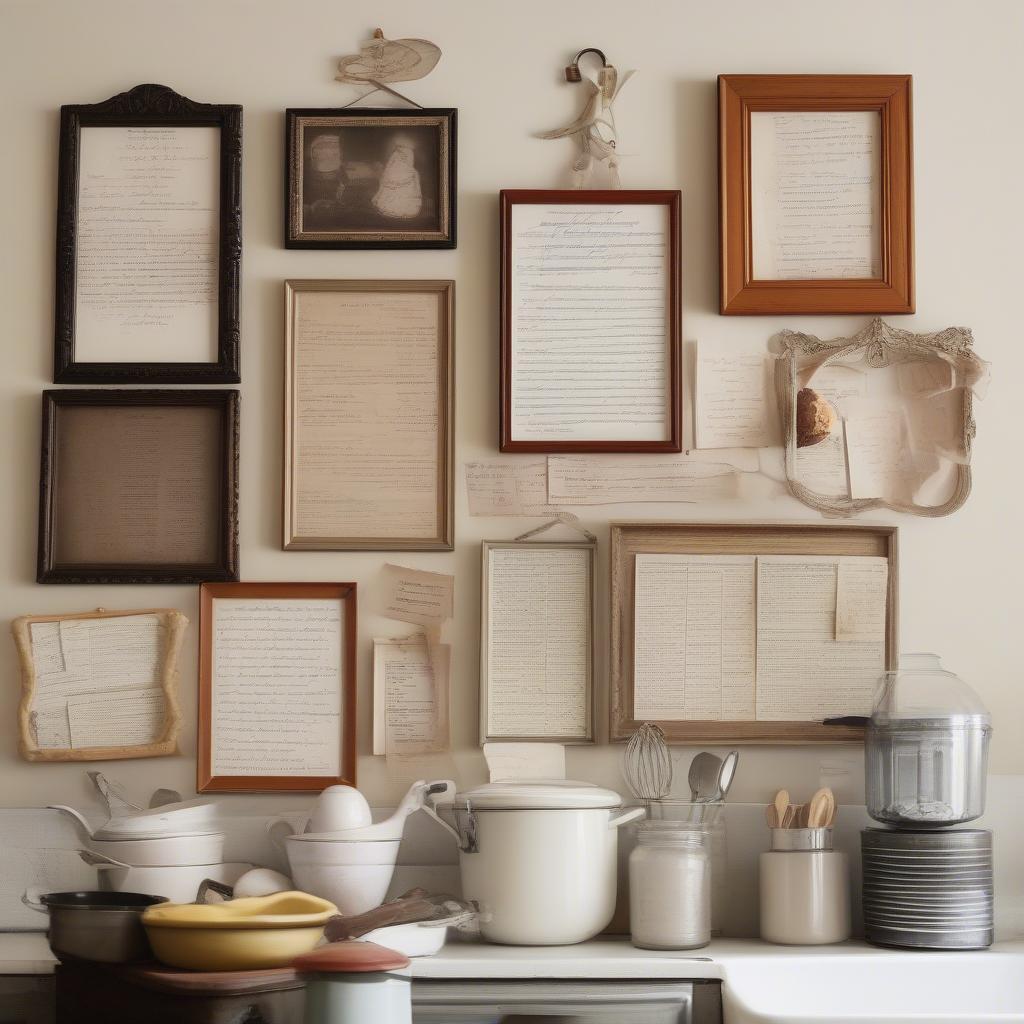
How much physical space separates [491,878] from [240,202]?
1100 millimetres

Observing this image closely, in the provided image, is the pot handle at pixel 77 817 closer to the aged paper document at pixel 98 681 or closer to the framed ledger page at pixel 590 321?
the aged paper document at pixel 98 681

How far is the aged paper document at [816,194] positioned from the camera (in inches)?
76.7

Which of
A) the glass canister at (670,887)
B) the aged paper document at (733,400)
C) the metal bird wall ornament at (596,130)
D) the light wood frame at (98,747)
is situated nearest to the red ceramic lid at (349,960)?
the glass canister at (670,887)

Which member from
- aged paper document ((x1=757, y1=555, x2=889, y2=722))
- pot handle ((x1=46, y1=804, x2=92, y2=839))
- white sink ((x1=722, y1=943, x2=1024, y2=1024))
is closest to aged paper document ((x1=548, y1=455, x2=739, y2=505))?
aged paper document ((x1=757, y1=555, x2=889, y2=722))

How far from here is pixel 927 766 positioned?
172 cm

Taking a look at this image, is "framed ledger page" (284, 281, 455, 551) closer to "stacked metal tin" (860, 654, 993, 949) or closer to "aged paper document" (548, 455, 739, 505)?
"aged paper document" (548, 455, 739, 505)

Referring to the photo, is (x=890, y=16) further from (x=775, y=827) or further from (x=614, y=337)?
(x=775, y=827)

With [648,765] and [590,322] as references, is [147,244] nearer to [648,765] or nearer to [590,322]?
[590,322]

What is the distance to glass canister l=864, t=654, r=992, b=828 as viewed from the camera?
5.62 feet

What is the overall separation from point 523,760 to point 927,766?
0.58 meters

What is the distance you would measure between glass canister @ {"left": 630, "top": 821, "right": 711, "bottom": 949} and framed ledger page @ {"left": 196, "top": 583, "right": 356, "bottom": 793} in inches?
18.6

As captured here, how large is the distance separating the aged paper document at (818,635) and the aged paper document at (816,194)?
462mm

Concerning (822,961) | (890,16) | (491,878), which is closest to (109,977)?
(491,878)

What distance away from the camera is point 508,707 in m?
1.88
